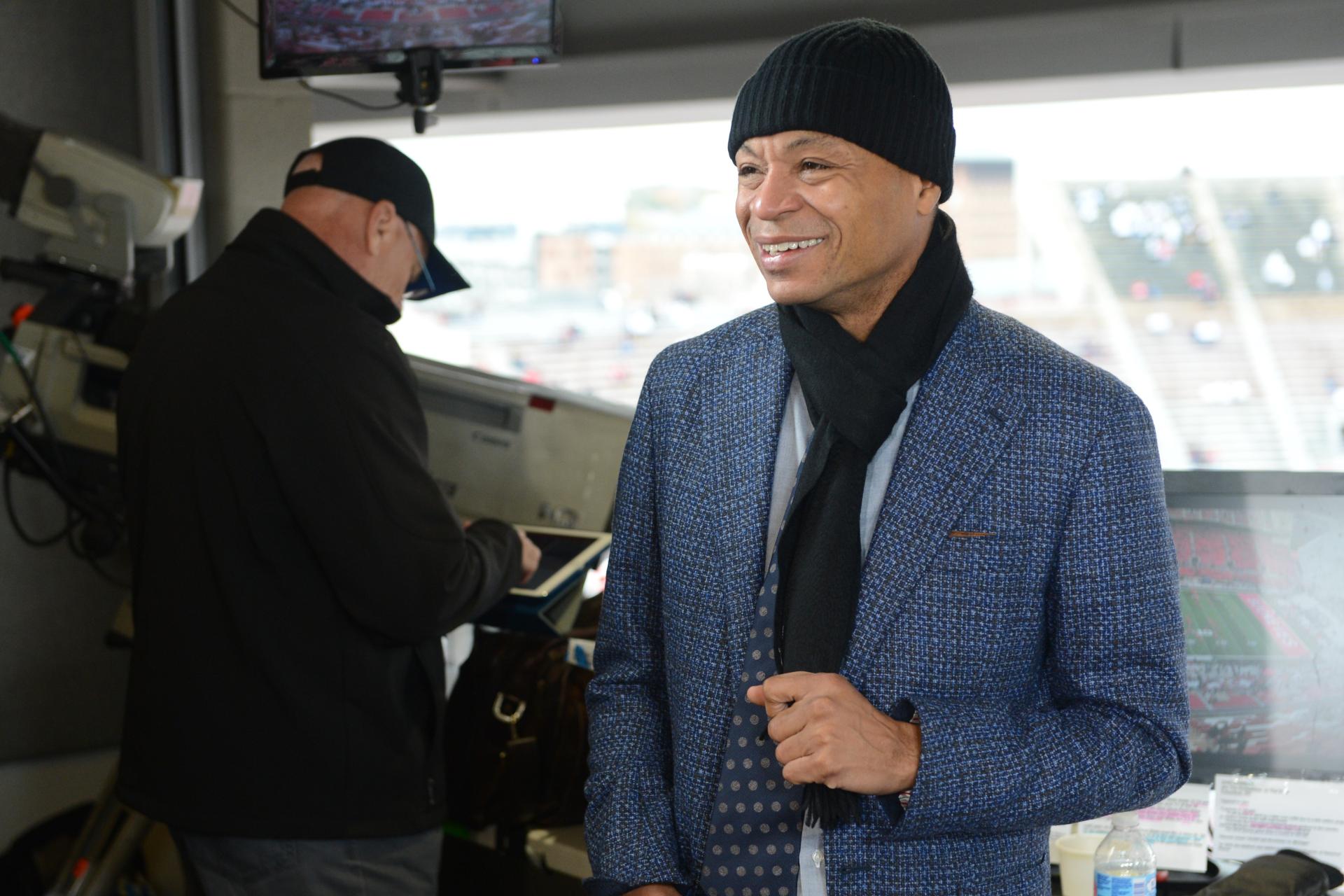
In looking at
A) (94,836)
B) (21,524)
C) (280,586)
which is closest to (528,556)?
(280,586)

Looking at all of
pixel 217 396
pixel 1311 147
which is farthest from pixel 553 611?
pixel 1311 147

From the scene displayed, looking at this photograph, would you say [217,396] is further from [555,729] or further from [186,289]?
[555,729]

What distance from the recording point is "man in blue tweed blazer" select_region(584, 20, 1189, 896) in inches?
47.0

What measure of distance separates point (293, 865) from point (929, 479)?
130 cm

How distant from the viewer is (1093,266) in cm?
495

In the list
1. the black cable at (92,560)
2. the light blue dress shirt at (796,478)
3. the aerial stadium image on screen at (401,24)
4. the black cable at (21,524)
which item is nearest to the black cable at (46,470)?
the black cable at (92,560)

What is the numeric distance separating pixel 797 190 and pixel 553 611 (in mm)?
1332

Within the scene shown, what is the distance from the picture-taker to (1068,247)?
4.96 meters

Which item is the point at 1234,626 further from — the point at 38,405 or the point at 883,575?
the point at 38,405

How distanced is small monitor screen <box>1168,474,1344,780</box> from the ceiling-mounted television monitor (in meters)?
1.53

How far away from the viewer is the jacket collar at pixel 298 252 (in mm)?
2166

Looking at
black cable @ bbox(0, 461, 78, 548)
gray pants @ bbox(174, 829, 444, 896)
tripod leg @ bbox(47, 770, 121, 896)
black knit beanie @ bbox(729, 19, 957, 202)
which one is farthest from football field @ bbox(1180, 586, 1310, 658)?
black cable @ bbox(0, 461, 78, 548)

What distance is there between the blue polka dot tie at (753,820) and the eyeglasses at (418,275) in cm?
136

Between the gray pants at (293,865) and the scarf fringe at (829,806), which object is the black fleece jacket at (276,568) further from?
the scarf fringe at (829,806)
